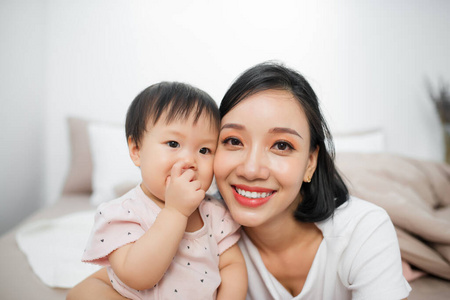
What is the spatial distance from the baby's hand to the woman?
15cm

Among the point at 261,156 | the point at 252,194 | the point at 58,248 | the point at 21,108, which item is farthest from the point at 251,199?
the point at 21,108

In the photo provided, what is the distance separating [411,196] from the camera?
1.55 metres

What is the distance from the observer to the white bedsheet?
1218mm

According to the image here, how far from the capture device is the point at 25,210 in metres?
2.58

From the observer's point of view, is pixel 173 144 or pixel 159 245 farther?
pixel 173 144

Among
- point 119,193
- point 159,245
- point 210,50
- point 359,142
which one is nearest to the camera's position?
point 159,245

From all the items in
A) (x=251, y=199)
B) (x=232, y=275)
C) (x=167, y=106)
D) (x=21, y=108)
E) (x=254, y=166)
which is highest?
(x=167, y=106)

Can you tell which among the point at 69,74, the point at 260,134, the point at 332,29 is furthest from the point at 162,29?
the point at 260,134

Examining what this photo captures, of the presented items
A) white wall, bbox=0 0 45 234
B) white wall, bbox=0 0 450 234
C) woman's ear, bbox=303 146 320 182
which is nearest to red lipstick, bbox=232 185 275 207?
woman's ear, bbox=303 146 320 182

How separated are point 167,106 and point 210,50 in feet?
6.18

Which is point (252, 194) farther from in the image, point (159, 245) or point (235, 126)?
point (159, 245)

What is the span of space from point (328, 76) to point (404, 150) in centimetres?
98

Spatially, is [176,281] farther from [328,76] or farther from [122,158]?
[328,76]

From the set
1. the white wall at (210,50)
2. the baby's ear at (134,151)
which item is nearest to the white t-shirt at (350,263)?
the baby's ear at (134,151)
